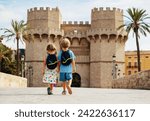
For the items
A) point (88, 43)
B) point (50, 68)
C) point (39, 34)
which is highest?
point (39, 34)

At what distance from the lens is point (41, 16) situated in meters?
55.1

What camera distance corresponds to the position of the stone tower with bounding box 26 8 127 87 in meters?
53.3

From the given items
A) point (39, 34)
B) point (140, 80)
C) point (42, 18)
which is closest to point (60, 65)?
point (140, 80)

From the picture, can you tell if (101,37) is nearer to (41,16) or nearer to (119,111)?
(41,16)

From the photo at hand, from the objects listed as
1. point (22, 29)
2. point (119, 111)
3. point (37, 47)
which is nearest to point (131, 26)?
point (22, 29)

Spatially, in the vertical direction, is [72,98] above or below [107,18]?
below

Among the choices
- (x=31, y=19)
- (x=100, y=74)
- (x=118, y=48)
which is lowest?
(x=100, y=74)

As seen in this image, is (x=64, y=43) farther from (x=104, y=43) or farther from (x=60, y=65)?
(x=104, y=43)

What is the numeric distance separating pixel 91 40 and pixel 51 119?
50.7 metres

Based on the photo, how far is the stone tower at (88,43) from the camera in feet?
175

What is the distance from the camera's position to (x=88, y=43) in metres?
56.7

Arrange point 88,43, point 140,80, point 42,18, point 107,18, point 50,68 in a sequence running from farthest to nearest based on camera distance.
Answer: point 88,43, point 42,18, point 107,18, point 140,80, point 50,68

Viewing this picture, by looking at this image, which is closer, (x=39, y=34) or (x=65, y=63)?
(x=65, y=63)

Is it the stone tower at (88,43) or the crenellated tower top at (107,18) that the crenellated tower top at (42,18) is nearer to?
the stone tower at (88,43)
